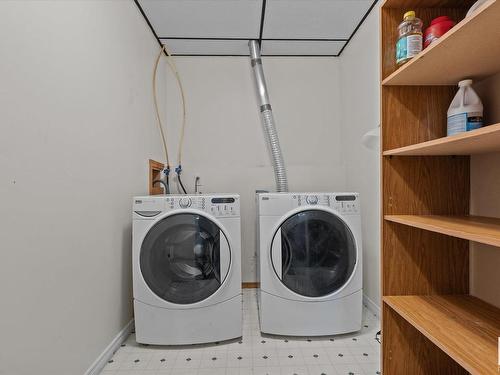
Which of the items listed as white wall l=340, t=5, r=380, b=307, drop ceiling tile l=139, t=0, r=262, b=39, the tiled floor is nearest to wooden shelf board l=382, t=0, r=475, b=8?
white wall l=340, t=5, r=380, b=307

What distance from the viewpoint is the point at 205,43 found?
2.26 metres

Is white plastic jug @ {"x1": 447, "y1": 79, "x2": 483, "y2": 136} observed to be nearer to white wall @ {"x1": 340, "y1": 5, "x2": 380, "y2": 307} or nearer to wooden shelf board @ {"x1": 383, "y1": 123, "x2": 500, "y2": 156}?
wooden shelf board @ {"x1": 383, "y1": 123, "x2": 500, "y2": 156}

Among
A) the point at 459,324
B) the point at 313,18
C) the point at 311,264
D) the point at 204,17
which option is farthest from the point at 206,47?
the point at 459,324

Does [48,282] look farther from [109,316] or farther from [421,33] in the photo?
[421,33]

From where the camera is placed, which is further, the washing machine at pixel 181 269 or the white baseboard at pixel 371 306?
the white baseboard at pixel 371 306

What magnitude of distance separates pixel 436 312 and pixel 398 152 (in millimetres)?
587

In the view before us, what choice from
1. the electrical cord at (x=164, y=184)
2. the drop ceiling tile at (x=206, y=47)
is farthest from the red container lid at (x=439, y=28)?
the electrical cord at (x=164, y=184)

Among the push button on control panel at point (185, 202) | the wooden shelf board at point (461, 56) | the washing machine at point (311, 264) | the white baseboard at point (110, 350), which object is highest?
the wooden shelf board at point (461, 56)

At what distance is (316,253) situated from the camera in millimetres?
1616

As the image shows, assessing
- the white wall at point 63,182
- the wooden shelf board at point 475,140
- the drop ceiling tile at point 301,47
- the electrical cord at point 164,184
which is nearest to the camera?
the wooden shelf board at point 475,140

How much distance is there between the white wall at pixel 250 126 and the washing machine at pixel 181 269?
91cm

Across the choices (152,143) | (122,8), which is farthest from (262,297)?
(122,8)

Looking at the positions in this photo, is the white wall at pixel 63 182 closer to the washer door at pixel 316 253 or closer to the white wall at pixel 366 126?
the washer door at pixel 316 253

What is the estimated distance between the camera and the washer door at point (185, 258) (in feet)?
4.99
